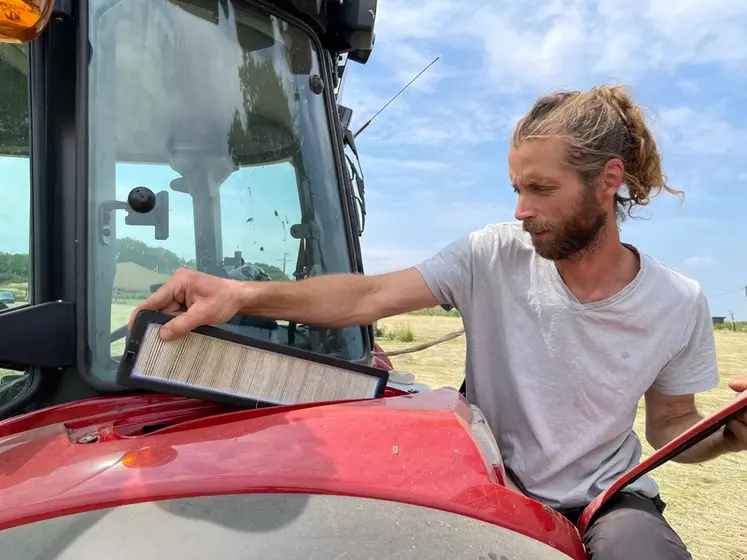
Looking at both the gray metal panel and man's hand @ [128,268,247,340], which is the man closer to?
man's hand @ [128,268,247,340]

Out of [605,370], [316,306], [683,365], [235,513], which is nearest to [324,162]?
[316,306]

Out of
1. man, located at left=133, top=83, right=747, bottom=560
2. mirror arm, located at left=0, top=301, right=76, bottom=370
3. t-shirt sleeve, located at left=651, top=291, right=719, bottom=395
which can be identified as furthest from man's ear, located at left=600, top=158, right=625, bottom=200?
mirror arm, located at left=0, top=301, right=76, bottom=370

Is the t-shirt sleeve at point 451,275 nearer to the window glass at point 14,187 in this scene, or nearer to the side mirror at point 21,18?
the window glass at point 14,187

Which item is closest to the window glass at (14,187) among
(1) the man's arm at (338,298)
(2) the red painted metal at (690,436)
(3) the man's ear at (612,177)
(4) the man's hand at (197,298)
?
(4) the man's hand at (197,298)

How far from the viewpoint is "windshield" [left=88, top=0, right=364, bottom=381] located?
1.54m

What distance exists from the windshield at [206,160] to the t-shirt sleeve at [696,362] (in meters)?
0.91

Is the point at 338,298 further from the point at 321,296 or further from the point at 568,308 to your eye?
the point at 568,308

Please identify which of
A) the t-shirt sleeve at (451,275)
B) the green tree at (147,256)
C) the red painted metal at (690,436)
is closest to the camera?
the red painted metal at (690,436)

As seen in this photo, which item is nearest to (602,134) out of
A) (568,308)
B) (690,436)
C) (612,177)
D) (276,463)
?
(612,177)

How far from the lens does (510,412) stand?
1.84m

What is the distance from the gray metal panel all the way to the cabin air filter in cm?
38

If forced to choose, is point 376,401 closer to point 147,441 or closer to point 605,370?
point 147,441

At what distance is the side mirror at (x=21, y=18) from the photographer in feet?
3.20

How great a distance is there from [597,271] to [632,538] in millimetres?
779
